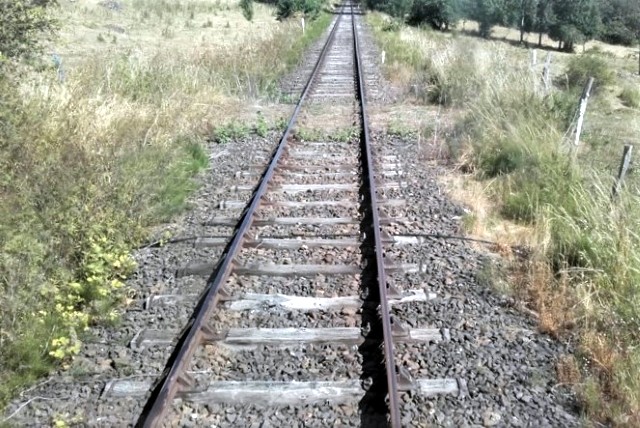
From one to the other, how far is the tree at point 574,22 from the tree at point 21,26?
139 ft

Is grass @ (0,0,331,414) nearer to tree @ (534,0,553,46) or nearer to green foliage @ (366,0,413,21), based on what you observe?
tree @ (534,0,553,46)

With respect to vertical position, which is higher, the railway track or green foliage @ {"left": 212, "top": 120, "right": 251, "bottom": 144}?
green foliage @ {"left": 212, "top": 120, "right": 251, "bottom": 144}

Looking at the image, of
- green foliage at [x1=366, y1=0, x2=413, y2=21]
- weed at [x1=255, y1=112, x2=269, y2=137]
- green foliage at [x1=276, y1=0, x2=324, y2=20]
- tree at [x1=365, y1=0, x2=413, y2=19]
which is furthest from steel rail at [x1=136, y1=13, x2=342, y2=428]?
green foliage at [x1=366, y1=0, x2=413, y2=21]

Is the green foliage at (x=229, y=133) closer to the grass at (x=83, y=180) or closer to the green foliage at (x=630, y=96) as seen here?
the grass at (x=83, y=180)

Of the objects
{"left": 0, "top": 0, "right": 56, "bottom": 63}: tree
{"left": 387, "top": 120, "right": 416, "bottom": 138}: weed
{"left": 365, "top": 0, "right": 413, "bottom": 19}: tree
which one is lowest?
{"left": 387, "top": 120, "right": 416, "bottom": 138}: weed

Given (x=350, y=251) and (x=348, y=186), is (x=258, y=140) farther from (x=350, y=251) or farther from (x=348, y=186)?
(x=350, y=251)

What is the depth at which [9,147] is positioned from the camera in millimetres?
5754

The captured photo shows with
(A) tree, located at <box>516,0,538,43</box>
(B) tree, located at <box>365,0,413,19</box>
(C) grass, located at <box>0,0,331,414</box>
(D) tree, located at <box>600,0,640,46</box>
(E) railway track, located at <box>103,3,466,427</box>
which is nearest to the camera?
(E) railway track, located at <box>103,3,466,427</box>

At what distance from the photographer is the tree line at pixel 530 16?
142ft

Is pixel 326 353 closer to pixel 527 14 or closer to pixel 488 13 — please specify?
pixel 488 13

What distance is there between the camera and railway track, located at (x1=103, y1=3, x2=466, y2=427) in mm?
3574

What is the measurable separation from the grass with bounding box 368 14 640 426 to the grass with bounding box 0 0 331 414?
3.31 meters

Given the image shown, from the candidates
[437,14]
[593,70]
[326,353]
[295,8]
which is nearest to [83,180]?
[326,353]

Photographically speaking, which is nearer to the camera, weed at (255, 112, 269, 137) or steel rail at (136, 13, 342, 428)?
steel rail at (136, 13, 342, 428)
